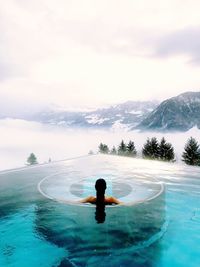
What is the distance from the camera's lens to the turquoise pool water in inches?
166

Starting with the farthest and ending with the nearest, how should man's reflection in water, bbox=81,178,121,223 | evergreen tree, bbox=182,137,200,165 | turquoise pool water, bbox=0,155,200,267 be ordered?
evergreen tree, bbox=182,137,200,165, man's reflection in water, bbox=81,178,121,223, turquoise pool water, bbox=0,155,200,267

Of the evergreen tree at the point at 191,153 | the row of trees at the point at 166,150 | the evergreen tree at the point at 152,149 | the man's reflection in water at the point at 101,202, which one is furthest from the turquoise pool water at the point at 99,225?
the evergreen tree at the point at 152,149

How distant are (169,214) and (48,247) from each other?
2.77 meters

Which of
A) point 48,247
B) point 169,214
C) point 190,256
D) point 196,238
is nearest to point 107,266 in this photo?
point 48,247

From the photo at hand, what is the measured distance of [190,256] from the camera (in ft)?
14.5

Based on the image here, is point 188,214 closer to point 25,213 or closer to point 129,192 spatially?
point 129,192

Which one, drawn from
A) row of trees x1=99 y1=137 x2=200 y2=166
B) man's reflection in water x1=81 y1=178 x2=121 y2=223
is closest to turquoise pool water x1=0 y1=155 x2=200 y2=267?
man's reflection in water x1=81 y1=178 x2=121 y2=223

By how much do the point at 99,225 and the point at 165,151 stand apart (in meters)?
59.9

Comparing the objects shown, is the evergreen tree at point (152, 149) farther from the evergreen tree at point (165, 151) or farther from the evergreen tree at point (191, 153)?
the evergreen tree at point (191, 153)

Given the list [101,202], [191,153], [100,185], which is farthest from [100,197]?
[191,153]

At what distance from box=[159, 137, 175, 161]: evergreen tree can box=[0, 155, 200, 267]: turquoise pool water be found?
55.0 meters

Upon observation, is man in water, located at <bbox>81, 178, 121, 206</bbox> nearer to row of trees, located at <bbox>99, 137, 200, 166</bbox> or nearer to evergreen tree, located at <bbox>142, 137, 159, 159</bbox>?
row of trees, located at <bbox>99, 137, 200, 166</bbox>

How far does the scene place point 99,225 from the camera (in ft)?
17.5

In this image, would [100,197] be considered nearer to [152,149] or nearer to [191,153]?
[191,153]
